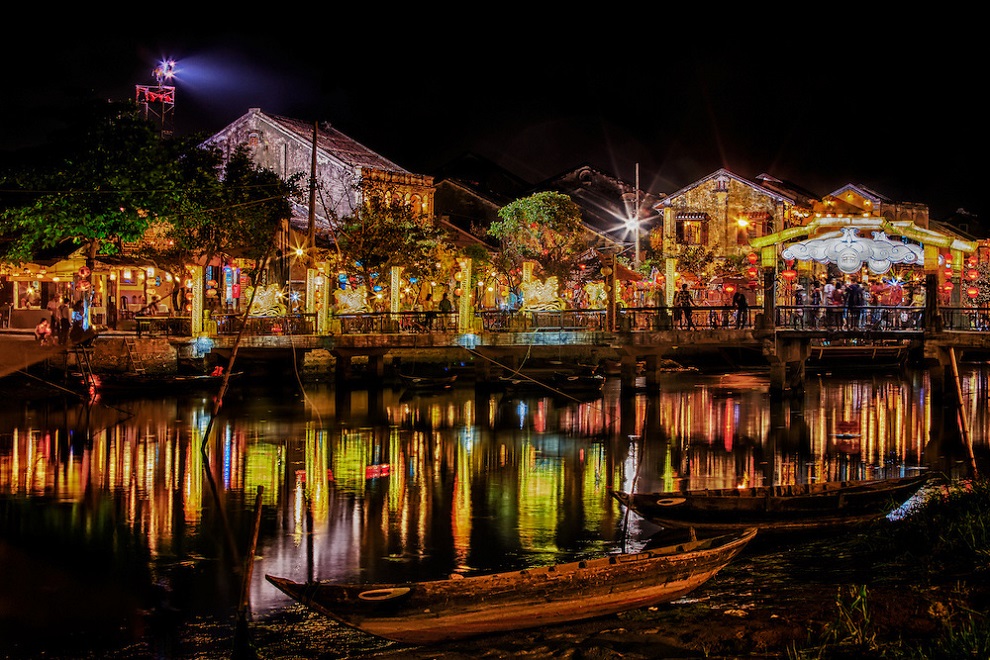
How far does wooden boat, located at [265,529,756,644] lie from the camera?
367 inches

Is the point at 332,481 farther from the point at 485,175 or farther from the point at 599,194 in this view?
the point at 599,194

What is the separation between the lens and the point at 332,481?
20.2m

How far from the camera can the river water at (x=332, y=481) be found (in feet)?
39.9

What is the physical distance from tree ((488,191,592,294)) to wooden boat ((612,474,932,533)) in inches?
1303

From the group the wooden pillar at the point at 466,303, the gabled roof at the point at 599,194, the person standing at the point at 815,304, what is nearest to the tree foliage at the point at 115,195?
the wooden pillar at the point at 466,303

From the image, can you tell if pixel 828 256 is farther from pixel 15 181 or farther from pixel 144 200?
pixel 15 181

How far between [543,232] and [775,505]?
1366 inches

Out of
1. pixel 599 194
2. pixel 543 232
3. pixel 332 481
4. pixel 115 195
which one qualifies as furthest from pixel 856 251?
pixel 599 194

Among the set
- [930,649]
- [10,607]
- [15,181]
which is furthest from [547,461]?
[15,181]

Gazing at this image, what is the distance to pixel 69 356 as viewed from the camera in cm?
3409

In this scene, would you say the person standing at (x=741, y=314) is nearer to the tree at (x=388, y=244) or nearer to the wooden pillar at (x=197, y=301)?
the tree at (x=388, y=244)

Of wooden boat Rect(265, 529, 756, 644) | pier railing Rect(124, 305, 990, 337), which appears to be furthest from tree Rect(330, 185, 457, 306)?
wooden boat Rect(265, 529, 756, 644)

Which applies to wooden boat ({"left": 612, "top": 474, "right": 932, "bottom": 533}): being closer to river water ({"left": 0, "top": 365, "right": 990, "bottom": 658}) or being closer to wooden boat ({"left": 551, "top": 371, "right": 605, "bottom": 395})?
river water ({"left": 0, "top": 365, "right": 990, "bottom": 658})

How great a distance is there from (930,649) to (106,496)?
15204mm
